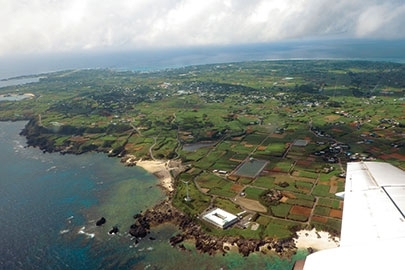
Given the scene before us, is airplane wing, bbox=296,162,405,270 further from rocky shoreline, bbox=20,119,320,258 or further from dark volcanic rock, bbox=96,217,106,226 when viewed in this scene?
dark volcanic rock, bbox=96,217,106,226

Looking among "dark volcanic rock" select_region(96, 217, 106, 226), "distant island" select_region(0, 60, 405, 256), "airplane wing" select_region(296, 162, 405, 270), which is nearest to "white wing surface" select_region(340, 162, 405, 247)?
"airplane wing" select_region(296, 162, 405, 270)

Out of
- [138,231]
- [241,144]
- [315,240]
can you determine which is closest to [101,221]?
[138,231]

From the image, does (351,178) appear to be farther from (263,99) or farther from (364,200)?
(263,99)

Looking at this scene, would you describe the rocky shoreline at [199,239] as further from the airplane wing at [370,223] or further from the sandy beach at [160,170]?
the airplane wing at [370,223]

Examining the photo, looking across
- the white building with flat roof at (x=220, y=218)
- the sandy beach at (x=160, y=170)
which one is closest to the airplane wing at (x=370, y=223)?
the white building with flat roof at (x=220, y=218)

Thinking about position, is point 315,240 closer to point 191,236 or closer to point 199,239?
point 199,239

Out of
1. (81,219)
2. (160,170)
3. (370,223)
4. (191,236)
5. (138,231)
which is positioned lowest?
(160,170)

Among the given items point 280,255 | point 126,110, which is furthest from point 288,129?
point 126,110
